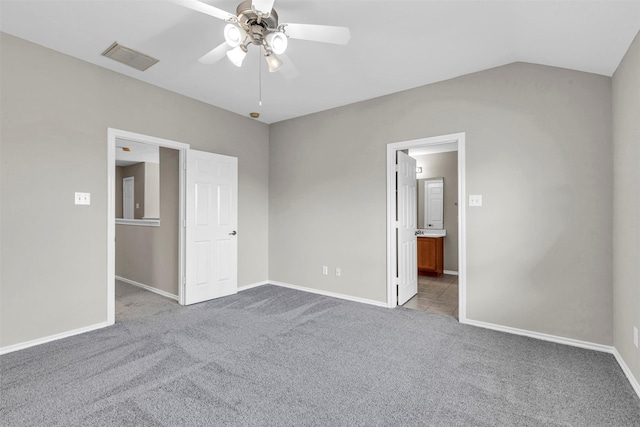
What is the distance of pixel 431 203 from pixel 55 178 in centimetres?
602

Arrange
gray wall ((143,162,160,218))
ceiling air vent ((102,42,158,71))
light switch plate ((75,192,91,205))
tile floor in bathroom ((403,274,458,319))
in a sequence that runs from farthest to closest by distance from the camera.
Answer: gray wall ((143,162,160,218)), tile floor in bathroom ((403,274,458,319)), light switch plate ((75,192,91,205)), ceiling air vent ((102,42,158,71))

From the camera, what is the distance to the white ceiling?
2131 mm

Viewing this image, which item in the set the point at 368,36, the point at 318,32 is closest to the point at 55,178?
the point at 318,32

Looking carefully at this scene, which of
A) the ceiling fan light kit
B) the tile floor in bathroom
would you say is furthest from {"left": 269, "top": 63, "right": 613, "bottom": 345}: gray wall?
the ceiling fan light kit

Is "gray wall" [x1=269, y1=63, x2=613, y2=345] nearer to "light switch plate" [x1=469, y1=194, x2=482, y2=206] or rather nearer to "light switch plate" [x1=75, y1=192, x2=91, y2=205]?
"light switch plate" [x1=469, y1=194, x2=482, y2=206]

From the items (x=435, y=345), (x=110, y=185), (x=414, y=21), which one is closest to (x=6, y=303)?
(x=110, y=185)

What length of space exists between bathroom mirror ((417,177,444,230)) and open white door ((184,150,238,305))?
399 centimetres

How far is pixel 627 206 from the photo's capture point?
2.23 m

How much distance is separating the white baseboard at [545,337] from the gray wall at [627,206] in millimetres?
133

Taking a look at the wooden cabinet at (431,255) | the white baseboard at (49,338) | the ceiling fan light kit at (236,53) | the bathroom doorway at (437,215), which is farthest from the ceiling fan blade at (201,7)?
the wooden cabinet at (431,255)

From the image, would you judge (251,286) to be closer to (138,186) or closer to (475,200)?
(475,200)

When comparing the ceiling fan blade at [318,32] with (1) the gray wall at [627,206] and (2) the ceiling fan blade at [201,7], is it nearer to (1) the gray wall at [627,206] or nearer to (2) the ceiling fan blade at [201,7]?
(2) the ceiling fan blade at [201,7]

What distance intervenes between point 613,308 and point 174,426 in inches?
139

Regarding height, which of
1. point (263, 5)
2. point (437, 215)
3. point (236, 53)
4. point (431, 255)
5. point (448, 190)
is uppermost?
point (263, 5)
